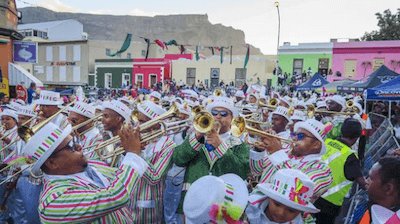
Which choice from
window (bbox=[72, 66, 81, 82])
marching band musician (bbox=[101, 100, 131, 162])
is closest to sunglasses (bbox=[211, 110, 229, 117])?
marching band musician (bbox=[101, 100, 131, 162])

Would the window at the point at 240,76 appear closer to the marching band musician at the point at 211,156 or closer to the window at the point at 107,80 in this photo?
the window at the point at 107,80

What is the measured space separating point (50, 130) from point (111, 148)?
1.55m

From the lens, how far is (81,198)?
2.33 metres

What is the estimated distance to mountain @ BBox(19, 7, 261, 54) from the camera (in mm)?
119375

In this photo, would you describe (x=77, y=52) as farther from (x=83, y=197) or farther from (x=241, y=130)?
(x=83, y=197)

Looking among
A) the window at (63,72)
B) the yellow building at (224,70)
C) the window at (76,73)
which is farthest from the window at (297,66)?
the window at (63,72)

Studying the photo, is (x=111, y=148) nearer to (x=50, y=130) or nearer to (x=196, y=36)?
(x=50, y=130)

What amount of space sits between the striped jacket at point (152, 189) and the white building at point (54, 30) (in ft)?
175

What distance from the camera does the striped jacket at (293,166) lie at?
137 inches

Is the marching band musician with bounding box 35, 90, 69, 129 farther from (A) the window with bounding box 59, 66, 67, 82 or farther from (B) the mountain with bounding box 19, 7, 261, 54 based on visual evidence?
(B) the mountain with bounding box 19, 7, 261, 54

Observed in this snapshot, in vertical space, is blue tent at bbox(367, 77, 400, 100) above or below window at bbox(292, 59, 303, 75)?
below

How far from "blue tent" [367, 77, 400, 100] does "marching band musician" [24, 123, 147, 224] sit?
27.6 feet

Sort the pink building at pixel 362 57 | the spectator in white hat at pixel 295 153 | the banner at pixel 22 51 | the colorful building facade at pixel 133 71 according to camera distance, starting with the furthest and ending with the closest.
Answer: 1. the colorful building facade at pixel 133 71
2. the pink building at pixel 362 57
3. the banner at pixel 22 51
4. the spectator in white hat at pixel 295 153

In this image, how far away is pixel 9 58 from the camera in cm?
1931
